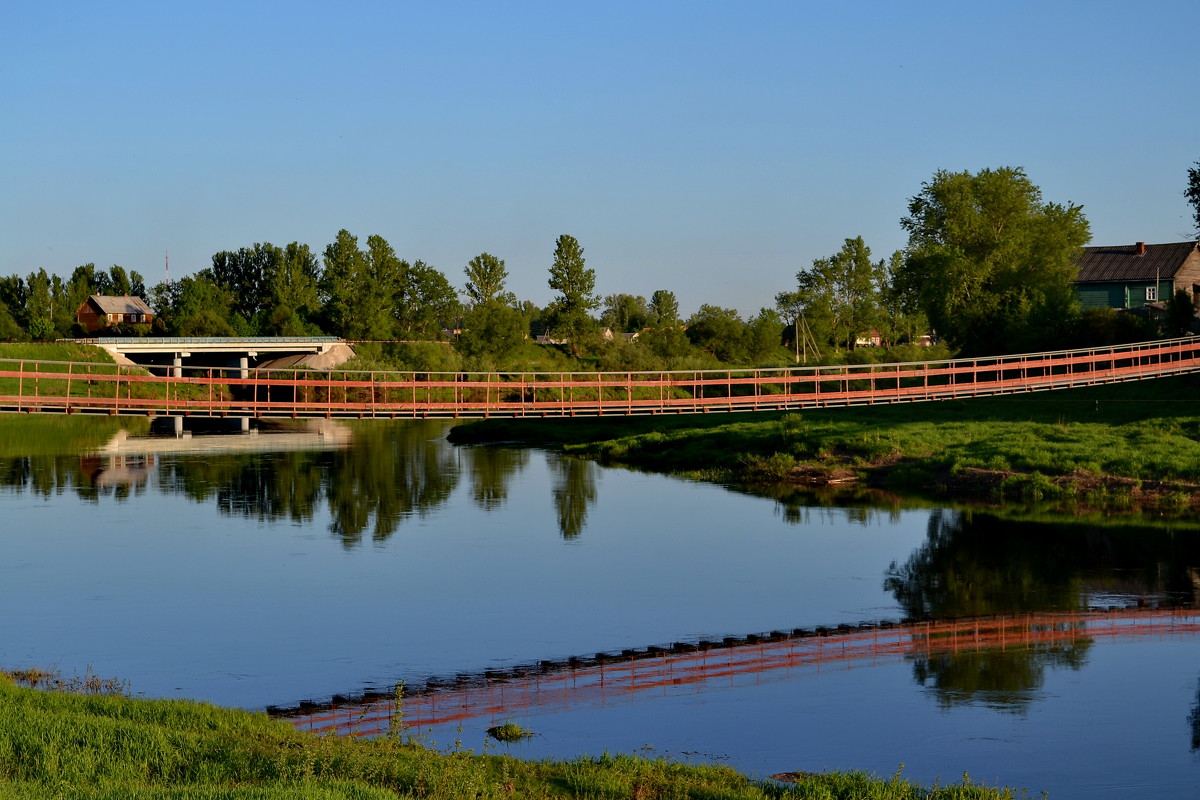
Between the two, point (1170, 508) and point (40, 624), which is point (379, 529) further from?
point (1170, 508)

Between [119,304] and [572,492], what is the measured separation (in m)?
123

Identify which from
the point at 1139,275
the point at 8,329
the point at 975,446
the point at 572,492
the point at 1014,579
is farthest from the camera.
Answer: the point at 8,329

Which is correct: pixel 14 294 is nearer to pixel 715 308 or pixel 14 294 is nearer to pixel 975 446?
pixel 715 308

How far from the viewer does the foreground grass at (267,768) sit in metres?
13.0

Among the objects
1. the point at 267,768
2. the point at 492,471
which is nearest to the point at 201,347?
the point at 492,471

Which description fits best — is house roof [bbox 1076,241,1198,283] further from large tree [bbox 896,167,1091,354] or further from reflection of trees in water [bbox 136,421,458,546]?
reflection of trees in water [bbox 136,421,458,546]

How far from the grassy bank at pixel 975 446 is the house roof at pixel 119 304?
106 meters

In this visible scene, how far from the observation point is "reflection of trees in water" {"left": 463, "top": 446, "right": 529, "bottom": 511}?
46469 mm

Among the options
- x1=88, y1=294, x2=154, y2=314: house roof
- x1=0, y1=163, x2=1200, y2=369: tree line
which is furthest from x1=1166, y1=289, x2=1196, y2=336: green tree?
x1=88, y1=294, x2=154, y2=314: house roof

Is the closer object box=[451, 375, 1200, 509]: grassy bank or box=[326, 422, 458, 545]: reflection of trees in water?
box=[326, 422, 458, 545]: reflection of trees in water

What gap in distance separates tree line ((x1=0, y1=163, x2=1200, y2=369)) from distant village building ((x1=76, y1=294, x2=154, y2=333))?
2693mm

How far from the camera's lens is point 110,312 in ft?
497

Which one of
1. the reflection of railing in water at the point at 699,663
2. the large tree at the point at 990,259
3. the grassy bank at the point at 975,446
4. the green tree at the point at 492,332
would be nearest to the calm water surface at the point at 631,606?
the reflection of railing in water at the point at 699,663

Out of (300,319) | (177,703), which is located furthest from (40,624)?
(300,319)
